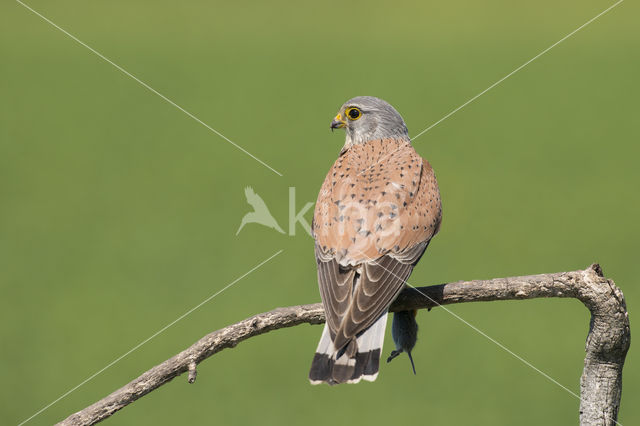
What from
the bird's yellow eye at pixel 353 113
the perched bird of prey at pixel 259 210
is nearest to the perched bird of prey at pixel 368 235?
the bird's yellow eye at pixel 353 113

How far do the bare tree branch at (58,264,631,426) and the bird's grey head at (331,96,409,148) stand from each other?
1.88m

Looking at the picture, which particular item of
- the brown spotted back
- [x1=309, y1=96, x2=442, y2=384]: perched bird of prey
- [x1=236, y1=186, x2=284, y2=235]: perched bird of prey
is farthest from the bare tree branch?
[x1=236, y1=186, x2=284, y2=235]: perched bird of prey

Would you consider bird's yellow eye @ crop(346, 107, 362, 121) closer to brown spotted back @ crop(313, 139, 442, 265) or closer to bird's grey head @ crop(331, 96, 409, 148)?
bird's grey head @ crop(331, 96, 409, 148)

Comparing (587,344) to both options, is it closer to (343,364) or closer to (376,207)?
(343,364)

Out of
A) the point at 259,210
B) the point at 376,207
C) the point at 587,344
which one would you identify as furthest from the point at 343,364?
the point at 259,210

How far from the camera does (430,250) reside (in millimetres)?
19297

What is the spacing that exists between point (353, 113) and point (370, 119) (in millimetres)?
128

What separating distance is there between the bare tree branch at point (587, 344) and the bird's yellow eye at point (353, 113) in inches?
78.2

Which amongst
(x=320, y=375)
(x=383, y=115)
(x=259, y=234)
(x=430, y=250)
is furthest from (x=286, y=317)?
(x=259, y=234)

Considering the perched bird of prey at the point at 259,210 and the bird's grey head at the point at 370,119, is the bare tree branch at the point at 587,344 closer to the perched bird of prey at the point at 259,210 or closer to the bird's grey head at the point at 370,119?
the bird's grey head at the point at 370,119

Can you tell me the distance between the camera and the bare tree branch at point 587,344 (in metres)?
3.41

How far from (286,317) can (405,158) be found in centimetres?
177

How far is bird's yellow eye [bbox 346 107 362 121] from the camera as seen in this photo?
17.5 ft

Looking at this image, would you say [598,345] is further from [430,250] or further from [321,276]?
[430,250]
